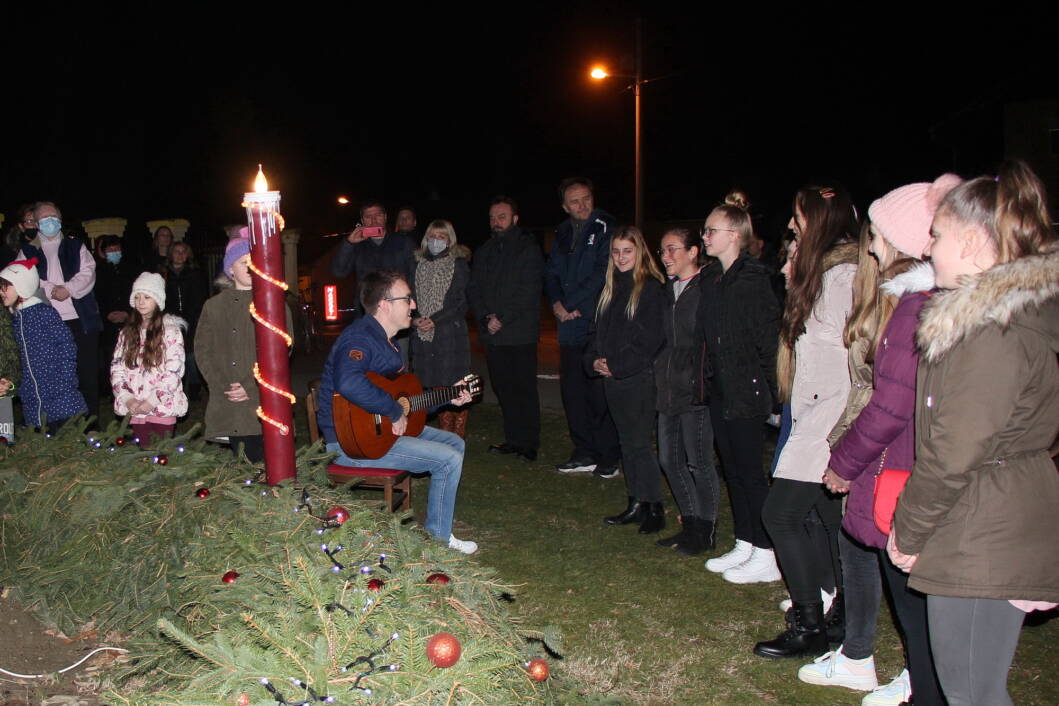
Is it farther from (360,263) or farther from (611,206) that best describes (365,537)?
(611,206)

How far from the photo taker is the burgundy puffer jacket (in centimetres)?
290

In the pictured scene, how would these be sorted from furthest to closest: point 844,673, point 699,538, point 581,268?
point 581,268 → point 699,538 → point 844,673

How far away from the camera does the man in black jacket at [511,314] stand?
25.4 feet

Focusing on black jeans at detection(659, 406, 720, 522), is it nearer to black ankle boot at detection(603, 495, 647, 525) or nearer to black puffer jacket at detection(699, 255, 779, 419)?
black ankle boot at detection(603, 495, 647, 525)

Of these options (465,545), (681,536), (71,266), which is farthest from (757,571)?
(71,266)

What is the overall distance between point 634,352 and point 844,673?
2430 mm

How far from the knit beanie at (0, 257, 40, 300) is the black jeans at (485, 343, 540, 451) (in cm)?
358

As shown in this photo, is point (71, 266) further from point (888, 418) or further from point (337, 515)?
point (888, 418)

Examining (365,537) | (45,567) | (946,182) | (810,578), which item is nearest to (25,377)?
(45,567)

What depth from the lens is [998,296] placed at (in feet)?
7.75

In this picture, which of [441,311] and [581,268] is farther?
[441,311]

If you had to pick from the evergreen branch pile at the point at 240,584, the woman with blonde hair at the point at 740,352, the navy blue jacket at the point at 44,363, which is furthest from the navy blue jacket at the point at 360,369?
the navy blue jacket at the point at 44,363

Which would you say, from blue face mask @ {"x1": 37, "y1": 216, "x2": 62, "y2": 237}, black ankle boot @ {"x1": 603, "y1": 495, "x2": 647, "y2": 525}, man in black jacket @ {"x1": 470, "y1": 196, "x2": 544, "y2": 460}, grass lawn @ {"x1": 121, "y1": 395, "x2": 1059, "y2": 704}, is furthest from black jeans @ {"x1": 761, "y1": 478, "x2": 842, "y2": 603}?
blue face mask @ {"x1": 37, "y1": 216, "x2": 62, "y2": 237}

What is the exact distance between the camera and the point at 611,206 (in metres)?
42.2
